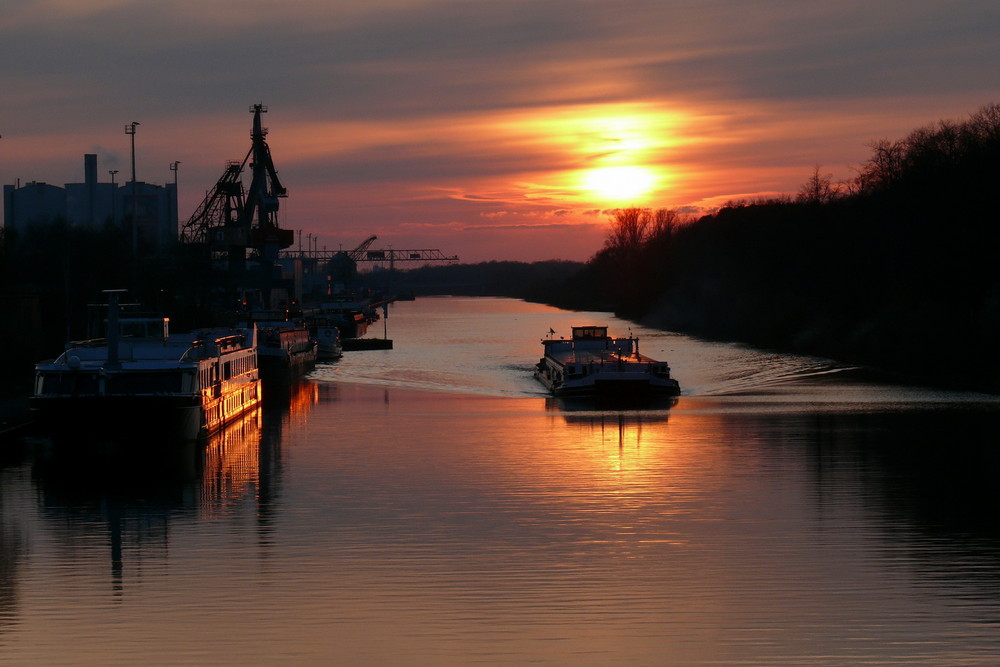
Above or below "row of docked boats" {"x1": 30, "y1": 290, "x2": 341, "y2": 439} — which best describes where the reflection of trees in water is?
below

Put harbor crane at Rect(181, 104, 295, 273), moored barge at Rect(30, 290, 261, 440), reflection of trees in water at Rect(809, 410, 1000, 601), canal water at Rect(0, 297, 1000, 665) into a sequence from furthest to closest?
1. harbor crane at Rect(181, 104, 295, 273)
2. moored barge at Rect(30, 290, 261, 440)
3. reflection of trees in water at Rect(809, 410, 1000, 601)
4. canal water at Rect(0, 297, 1000, 665)

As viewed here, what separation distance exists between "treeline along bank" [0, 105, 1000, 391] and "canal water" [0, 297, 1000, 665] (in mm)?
20348

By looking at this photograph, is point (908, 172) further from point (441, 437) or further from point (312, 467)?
point (312, 467)

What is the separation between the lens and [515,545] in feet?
78.7

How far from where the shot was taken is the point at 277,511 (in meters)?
28.2

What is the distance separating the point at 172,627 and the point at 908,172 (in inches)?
2896

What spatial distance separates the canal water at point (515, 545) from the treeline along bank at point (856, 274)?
20348 millimetres

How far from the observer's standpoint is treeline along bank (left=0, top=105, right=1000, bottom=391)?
67.2 meters

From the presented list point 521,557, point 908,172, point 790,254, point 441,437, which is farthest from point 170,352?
point 790,254

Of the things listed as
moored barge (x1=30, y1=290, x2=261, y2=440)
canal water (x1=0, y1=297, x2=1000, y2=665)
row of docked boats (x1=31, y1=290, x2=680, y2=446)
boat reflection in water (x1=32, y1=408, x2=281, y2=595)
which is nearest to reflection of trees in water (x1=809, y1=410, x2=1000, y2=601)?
canal water (x1=0, y1=297, x2=1000, y2=665)

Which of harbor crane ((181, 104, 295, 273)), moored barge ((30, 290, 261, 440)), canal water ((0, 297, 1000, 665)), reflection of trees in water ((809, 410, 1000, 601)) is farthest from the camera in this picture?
harbor crane ((181, 104, 295, 273))

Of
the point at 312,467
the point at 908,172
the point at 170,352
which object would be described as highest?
the point at 908,172

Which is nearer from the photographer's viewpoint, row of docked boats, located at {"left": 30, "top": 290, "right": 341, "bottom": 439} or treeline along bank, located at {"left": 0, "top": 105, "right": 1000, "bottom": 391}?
row of docked boats, located at {"left": 30, "top": 290, "right": 341, "bottom": 439}

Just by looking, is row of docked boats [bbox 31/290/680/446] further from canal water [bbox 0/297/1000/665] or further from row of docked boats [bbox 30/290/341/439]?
canal water [bbox 0/297/1000/665]
